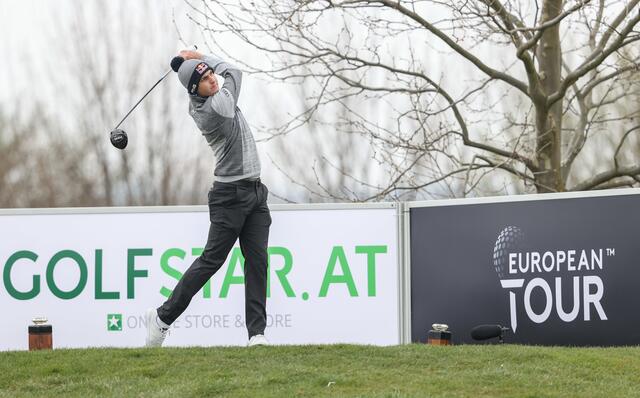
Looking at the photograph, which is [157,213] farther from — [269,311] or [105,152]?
[105,152]

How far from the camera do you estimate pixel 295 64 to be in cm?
1634

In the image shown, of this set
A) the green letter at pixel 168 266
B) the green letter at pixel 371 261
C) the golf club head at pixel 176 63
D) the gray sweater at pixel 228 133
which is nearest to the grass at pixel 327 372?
the gray sweater at pixel 228 133

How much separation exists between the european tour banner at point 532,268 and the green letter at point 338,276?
60 centimetres

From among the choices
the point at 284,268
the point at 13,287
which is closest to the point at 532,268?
the point at 284,268

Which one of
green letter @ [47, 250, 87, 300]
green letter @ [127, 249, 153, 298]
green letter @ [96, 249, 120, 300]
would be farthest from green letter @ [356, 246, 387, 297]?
green letter @ [47, 250, 87, 300]

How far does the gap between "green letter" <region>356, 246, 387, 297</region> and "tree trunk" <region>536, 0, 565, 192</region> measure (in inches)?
210

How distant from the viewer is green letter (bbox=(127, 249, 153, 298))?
11711 millimetres

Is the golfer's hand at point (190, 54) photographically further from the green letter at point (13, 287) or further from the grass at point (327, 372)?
the green letter at point (13, 287)

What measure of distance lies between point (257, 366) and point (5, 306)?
4.22 m

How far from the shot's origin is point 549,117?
663 inches

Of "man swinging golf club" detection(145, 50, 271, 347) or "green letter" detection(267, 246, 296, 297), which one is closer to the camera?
"man swinging golf club" detection(145, 50, 271, 347)

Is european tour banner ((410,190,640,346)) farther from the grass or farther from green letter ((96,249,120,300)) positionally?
green letter ((96,249,120,300))

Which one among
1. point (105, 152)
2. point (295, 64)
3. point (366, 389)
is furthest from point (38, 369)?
point (105, 152)

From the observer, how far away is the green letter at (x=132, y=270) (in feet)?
38.4
